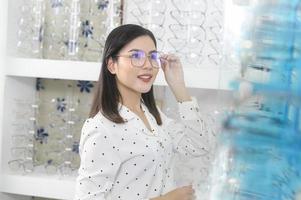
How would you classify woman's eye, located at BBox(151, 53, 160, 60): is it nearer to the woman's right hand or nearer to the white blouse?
the white blouse

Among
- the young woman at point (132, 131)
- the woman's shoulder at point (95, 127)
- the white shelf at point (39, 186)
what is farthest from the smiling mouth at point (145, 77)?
the white shelf at point (39, 186)

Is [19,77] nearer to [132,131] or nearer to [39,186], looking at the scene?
[39,186]

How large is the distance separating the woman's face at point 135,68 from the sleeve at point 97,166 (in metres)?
0.14

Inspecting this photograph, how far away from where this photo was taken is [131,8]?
1.46m

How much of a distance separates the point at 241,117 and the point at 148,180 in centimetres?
61

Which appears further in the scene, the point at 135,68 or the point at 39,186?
the point at 39,186

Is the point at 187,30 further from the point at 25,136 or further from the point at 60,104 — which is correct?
the point at 25,136

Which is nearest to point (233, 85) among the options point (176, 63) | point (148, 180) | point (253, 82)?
point (253, 82)

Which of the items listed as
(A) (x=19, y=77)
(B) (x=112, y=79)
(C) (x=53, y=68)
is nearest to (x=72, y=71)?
(C) (x=53, y=68)

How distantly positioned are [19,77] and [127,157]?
691mm

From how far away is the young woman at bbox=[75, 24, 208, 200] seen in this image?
A: 0.94 m

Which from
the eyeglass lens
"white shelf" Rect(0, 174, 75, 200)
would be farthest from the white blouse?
"white shelf" Rect(0, 174, 75, 200)

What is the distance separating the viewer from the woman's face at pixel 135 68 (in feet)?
3.36

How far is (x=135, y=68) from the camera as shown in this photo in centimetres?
102
